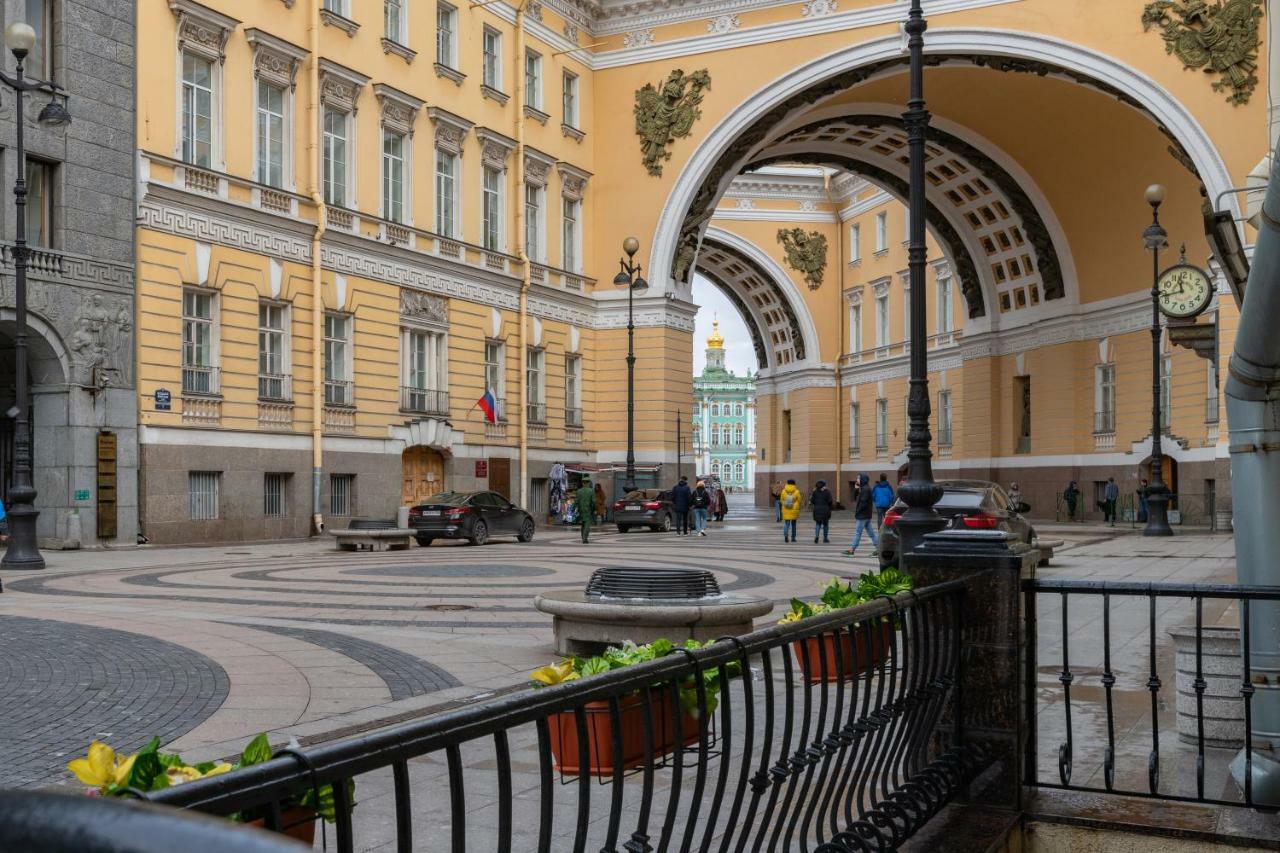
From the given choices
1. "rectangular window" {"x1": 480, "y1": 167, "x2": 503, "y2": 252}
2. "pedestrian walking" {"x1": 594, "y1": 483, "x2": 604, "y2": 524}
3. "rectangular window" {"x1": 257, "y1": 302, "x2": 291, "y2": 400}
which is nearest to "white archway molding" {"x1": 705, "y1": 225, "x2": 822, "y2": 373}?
"rectangular window" {"x1": 480, "y1": 167, "x2": 503, "y2": 252}

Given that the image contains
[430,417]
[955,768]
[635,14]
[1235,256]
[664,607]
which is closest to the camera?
[955,768]

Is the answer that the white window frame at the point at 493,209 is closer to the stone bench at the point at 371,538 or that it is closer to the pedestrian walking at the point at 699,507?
the pedestrian walking at the point at 699,507

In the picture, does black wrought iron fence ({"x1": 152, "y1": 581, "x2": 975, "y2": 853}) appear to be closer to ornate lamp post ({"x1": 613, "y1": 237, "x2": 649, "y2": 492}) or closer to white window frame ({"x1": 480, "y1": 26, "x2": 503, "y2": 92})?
ornate lamp post ({"x1": 613, "y1": 237, "x2": 649, "y2": 492})

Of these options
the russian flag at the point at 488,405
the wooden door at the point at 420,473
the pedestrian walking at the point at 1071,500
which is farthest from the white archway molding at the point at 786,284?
the wooden door at the point at 420,473

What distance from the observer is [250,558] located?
22469 mm

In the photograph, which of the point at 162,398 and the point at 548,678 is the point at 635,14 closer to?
the point at 162,398

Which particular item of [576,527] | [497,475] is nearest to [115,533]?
[497,475]

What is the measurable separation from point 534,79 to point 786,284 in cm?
2367

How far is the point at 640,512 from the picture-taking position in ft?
117

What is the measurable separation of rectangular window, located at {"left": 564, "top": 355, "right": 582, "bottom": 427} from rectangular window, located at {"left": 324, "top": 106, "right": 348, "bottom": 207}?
423 inches

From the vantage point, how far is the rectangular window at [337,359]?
99.2 feet

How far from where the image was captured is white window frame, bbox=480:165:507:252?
3628 cm

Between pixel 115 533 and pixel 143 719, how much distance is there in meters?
18.0

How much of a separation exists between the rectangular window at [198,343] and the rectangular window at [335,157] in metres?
4.69
